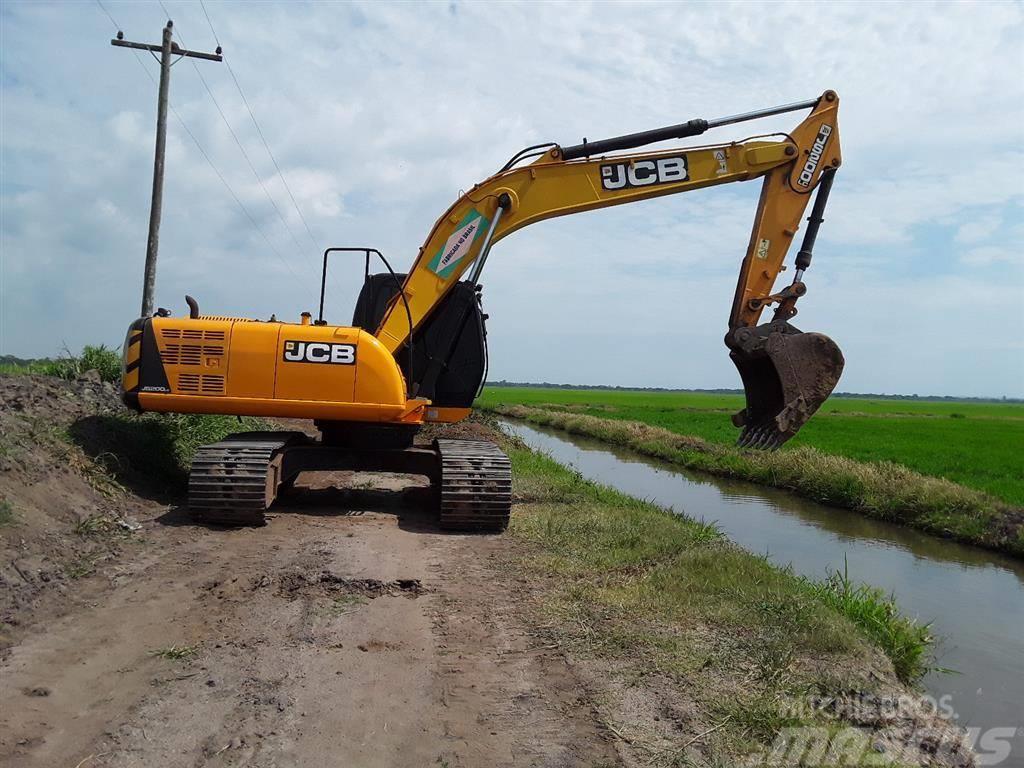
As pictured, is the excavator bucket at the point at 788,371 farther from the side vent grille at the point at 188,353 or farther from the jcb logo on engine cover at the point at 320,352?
the side vent grille at the point at 188,353

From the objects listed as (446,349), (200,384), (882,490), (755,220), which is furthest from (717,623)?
(882,490)

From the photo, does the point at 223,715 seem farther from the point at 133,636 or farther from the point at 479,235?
the point at 479,235

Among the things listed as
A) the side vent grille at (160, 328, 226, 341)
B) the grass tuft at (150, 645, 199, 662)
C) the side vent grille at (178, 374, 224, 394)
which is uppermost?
→ the side vent grille at (160, 328, 226, 341)

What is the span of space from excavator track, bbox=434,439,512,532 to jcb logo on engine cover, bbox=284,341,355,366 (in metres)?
1.50

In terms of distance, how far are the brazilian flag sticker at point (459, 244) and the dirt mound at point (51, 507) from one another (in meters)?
4.02

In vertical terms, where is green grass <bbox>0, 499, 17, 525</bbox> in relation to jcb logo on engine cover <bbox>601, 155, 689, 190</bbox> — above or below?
below

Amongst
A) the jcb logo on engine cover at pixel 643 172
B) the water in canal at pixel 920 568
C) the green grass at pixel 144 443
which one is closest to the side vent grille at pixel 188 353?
the green grass at pixel 144 443

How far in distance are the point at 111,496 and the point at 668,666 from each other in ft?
20.3

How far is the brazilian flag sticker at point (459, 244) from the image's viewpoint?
9.72m

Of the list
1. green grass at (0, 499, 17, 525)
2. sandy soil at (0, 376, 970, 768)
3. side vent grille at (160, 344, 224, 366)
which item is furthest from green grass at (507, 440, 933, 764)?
green grass at (0, 499, 17, 525)

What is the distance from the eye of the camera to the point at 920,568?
1007cm

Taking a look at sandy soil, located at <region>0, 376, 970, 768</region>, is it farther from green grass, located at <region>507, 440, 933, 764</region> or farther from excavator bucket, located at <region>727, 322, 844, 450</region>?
excavator bucket, located at <region>727, 322, 844, 450</region>

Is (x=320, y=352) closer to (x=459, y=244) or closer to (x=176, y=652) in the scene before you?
(x=459, y=244)

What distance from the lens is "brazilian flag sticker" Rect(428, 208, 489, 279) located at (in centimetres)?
972
